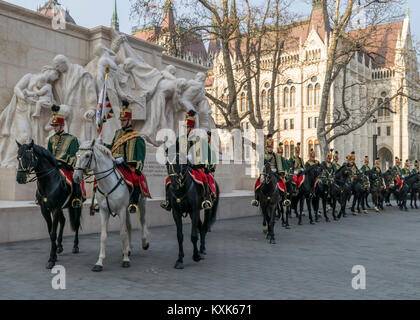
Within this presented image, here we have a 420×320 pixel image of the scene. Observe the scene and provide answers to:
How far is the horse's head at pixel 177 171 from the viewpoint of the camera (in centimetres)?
744

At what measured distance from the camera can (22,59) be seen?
43.6ft

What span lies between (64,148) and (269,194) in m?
5.08

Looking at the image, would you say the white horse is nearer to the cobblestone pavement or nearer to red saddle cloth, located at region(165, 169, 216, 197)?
the cobblestone pavement

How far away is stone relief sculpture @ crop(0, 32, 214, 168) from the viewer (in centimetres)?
1216

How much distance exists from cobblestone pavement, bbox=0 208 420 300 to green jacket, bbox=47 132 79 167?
1.79 meters

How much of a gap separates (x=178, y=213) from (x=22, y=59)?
8.51 meters

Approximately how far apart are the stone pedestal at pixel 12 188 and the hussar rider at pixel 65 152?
3260 millimetres

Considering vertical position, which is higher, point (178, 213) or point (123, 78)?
point (123, 78)

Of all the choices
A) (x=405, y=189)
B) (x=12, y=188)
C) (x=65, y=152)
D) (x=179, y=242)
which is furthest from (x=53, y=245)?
(x=405, y=189)

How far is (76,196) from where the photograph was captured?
827cm

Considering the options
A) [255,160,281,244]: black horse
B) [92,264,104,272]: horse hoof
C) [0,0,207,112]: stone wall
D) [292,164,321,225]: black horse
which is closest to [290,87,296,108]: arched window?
[292,164,321,225]: black horse

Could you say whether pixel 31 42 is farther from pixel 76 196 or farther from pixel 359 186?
pixel 359 186
